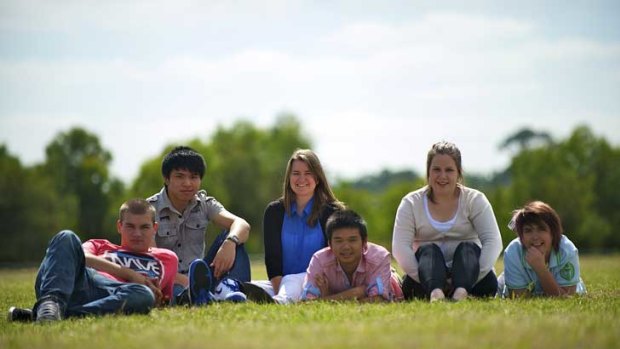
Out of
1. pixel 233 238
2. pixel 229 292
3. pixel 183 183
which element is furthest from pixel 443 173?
pixel 183 183

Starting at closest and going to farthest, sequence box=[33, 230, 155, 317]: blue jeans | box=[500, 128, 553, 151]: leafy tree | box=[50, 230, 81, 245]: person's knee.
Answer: box=[33, 230, 155, 317]: blue jeans
box=[50, 230, 81, 245]: person's knee
box=[500, 128, 553, 151]: leafy tree

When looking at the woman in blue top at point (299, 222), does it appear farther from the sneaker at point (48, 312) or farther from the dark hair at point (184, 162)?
the sneaker at point (48, 312)

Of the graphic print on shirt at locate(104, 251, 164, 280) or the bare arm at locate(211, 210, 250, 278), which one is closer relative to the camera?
the graphic print on shirt at locate(104, 251, 164, 280)

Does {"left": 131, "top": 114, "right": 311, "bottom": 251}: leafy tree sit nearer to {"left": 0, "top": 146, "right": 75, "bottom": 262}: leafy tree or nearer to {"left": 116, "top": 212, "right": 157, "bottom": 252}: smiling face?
{"left": 0, "top": 146, "right": 75, "bottom": 262}: leafy tree

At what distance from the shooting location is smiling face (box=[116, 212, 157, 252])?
8555mm

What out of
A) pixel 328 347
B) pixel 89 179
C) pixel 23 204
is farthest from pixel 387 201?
pixel 328 347

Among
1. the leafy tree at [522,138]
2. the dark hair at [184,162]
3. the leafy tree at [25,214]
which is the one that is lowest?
the leafy tree at [25,214]

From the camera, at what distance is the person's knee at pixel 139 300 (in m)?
7.68

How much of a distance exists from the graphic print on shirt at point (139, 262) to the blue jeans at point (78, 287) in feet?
1.43

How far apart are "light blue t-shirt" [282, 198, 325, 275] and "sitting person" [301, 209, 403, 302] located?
81 cm

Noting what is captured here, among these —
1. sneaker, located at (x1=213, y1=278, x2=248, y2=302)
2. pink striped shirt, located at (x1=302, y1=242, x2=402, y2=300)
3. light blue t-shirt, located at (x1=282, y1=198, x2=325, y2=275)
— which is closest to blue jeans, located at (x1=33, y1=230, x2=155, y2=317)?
sneaker, located at (x1=213, y1=278, x2=248, y2=302)

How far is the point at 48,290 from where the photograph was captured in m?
7.45

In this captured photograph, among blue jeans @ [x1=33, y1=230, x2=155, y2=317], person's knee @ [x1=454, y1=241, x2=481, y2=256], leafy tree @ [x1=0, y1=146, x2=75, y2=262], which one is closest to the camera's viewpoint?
blue jeans @ [x1=33, y1=230, x2=155, y2=317]

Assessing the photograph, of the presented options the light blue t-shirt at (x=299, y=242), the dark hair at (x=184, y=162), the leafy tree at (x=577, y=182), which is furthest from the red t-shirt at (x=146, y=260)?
the leafy tree at (x=577, y=182)
